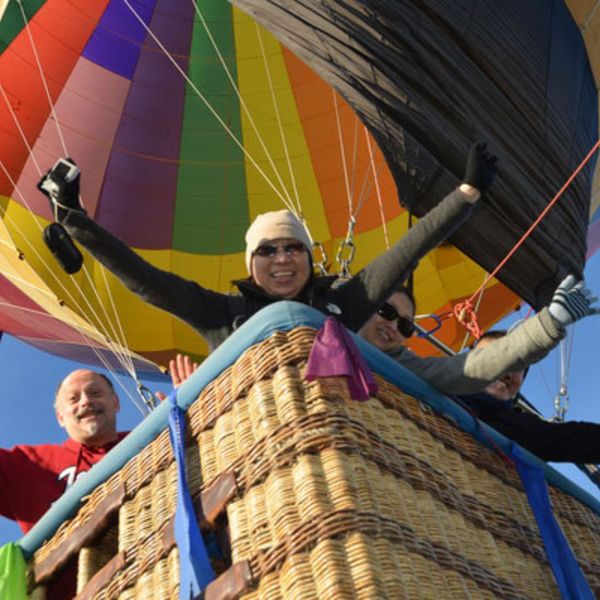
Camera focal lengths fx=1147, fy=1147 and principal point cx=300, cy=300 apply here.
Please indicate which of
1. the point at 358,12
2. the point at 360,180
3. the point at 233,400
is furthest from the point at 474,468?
the point at 360,180

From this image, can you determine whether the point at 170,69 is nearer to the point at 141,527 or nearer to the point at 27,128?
the point at 27,128

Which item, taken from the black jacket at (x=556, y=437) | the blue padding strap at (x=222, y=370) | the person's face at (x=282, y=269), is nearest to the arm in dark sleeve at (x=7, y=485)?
the blue padding strap at (x=222, y=370)

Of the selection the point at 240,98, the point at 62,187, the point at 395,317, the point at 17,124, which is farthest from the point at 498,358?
the point at 17,124

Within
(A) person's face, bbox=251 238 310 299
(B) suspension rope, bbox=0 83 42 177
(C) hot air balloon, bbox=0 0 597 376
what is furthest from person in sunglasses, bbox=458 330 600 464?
(B) suspension rope, bbox=0 83 42 177

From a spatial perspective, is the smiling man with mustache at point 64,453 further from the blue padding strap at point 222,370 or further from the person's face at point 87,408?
the blue padding strap at point 222,370

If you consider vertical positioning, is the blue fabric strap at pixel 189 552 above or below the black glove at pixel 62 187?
below

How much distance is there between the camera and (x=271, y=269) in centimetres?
275

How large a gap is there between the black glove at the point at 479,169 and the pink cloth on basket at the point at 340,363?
2.91 ft

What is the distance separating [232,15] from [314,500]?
648 centimetres

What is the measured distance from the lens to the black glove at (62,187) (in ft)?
8.54

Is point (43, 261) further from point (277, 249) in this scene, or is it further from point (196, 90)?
point (277, 249)

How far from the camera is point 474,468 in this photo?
2.19 metres

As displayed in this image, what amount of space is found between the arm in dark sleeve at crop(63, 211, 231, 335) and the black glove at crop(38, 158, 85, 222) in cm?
2

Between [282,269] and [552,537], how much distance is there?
928mm
